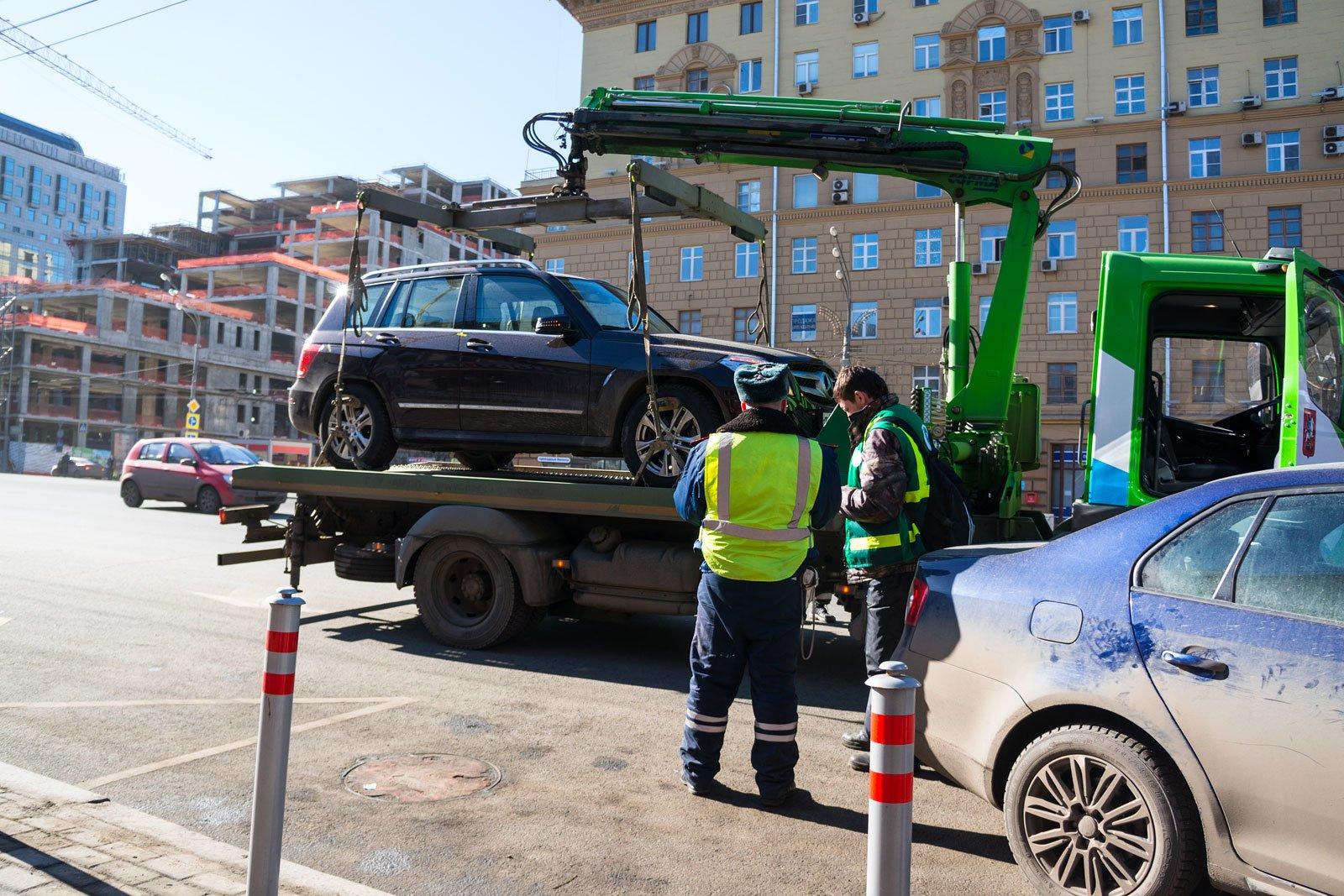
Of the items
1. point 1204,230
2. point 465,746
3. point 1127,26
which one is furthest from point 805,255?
point 465,746

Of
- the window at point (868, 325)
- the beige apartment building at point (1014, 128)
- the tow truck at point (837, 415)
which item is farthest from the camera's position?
the window at point (868, 325)

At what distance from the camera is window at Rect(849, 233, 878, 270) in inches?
1425

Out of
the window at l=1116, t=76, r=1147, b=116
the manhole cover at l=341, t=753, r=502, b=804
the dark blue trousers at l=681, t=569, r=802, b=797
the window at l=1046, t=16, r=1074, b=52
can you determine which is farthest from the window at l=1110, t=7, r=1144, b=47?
the manhole cover at l=341, t=753, r=502, b=804

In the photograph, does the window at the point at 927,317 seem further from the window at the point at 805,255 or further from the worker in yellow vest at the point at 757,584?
the worker in yellow vest at the point at 757,584

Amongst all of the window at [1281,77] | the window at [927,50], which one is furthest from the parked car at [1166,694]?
the window at [927,50]

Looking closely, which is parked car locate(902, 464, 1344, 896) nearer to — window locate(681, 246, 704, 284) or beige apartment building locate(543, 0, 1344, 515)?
beige apartment building locate(543, 0, 1344, 515)

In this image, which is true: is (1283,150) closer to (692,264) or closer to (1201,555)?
(692,264)

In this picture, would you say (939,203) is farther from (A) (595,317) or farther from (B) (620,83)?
(A) (595,317)

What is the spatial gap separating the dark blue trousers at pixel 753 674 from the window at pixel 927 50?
36.0 m

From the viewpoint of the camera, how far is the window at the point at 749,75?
38750 mm

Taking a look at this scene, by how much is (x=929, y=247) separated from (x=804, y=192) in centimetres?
526

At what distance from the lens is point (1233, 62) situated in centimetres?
3256

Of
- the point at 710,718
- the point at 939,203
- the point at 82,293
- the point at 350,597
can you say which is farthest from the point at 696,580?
the point at 82,293

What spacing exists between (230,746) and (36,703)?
1.57m
